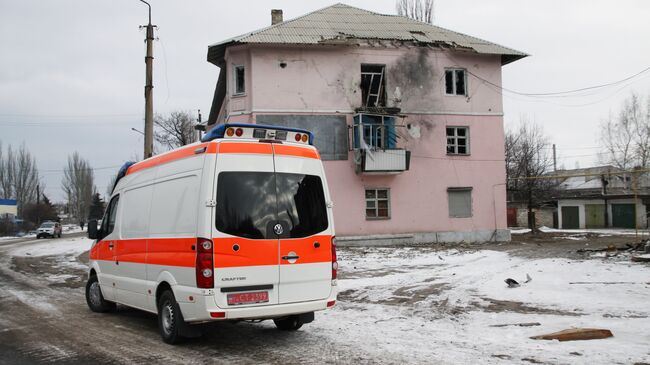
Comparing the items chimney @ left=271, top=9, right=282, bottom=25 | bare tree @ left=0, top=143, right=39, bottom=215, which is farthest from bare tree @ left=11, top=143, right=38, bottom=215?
chimney @ left=271, top=9, right=282, bottom=25

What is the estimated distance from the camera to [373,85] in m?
25.1

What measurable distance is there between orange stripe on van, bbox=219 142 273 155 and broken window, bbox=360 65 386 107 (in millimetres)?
18909

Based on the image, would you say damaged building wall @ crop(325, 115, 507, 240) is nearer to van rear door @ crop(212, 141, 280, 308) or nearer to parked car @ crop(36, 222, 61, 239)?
van rear door @ crop(212, 141, 280, 308)

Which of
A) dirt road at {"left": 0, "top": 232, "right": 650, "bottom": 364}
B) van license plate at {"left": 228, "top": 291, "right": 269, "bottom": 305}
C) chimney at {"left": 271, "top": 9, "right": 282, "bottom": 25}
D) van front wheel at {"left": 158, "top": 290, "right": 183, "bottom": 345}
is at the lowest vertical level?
dirt road at {"left": 0, "top": 232, "right": 650, "bottom": 364}

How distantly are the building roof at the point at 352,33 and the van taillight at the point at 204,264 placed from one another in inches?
720

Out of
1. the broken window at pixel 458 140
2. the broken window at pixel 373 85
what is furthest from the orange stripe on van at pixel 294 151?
the broken window at pixel 458 140

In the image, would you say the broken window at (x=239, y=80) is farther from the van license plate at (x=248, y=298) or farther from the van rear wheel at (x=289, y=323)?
the van license plate at (x=248, y=298)

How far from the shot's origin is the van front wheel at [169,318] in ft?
20.4

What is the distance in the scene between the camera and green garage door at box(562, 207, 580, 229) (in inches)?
1676

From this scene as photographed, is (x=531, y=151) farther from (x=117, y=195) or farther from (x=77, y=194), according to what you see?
(x=77, y=194)

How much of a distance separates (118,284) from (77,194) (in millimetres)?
89489

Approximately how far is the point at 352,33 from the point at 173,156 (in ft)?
63.8

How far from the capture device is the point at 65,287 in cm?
1301

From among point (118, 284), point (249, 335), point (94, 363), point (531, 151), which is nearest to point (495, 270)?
point (249, 335)
